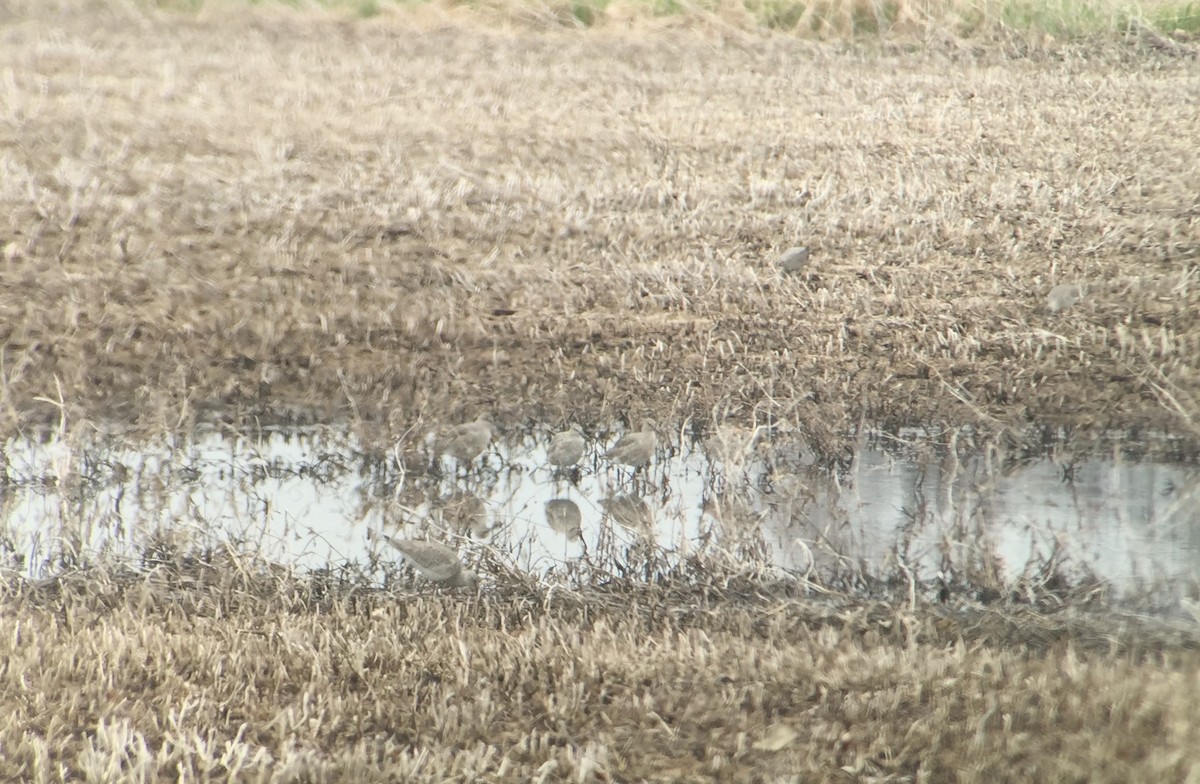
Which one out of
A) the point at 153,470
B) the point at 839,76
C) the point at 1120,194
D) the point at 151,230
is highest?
the point at 839,76

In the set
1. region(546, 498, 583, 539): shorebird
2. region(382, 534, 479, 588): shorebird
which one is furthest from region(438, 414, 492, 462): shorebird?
region(382, 534, 479, 588): shorebird

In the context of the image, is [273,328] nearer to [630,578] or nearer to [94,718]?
[630,578]

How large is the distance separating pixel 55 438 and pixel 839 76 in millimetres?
2914

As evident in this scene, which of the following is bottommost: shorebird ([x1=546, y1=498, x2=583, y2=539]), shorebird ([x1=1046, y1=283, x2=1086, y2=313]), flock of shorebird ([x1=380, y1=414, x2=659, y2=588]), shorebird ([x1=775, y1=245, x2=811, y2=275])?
shorebird ([x1=546, y1=498, x2=583, y2=539])

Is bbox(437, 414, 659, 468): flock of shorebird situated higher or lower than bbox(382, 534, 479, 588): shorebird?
higher

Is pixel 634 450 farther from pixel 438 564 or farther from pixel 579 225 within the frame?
pixel 579 225

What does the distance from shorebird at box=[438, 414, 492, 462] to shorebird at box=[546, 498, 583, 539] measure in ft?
1.16

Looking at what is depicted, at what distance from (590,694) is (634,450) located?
4.42 feet

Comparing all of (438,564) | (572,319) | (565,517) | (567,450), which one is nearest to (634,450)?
(567,450)

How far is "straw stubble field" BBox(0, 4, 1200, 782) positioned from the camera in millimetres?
2381

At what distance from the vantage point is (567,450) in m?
3.81

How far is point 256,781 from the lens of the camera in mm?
2211

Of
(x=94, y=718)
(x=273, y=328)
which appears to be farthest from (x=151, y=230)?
(x=94, y=718)

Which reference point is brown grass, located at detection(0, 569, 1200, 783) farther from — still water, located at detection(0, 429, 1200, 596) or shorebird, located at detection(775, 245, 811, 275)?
shorebird, located at detection(775, 245, 811, 275)
